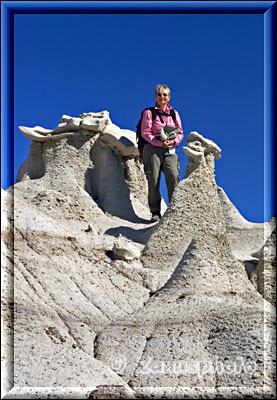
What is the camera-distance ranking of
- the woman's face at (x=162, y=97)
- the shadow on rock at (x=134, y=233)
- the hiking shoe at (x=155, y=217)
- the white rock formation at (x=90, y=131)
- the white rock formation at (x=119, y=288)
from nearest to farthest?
the white rock formation at (x=119, y=288) → the shadow on rock at (x=134, y=233) → the woman's face at (x=162, y=97) → the hiking shoe at (x=155, y=217) → the white rock formation at (x=90, y=131)

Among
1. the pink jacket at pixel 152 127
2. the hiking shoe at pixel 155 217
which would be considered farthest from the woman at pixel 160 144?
the hiking shoe at pixel 155 217

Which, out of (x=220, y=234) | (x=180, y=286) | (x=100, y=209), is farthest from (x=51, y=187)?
(x=180, y=286)

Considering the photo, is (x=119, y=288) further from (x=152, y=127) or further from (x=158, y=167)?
(x=152, y=127)

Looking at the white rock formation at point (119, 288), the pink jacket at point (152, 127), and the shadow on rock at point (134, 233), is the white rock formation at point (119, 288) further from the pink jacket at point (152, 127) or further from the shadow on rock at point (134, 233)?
the pink jacket at point (152, 127)

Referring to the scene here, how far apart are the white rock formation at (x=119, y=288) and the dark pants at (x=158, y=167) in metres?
0.40

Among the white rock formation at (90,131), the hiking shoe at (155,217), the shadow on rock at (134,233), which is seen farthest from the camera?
the white rock formation at (90,131)

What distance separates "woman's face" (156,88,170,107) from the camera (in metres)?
11.6

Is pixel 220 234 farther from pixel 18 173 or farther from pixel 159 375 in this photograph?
pixel 18 173

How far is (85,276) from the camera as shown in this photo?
8781mm

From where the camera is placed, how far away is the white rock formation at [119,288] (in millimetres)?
Result: 6532

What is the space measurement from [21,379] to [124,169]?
7.18 metres

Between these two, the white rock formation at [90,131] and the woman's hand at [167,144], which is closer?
the woman's hand at [167,144]

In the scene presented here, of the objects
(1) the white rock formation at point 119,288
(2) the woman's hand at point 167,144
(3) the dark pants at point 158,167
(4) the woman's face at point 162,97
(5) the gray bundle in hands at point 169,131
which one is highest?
(4) the woman's face at point 162,97

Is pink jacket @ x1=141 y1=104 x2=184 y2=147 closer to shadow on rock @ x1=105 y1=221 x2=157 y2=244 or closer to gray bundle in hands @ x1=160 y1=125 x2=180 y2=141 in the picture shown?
gray bundle in hands @ x1=160 y1=125 x2=180 y2=141
